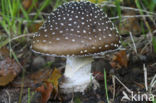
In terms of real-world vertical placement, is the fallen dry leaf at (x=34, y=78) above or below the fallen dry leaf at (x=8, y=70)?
below

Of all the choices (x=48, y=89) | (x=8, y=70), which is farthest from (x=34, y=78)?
(x=48, y=89)

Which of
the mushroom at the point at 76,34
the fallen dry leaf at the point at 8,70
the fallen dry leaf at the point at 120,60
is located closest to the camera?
the mushroom at the point at 76,34

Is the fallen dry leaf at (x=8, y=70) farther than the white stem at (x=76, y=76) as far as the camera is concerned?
Yes

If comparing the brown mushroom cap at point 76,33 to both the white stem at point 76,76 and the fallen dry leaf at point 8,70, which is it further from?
the fallen dry leaf at point 8,70

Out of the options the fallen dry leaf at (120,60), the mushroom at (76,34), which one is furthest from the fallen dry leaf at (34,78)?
the fallen dry leaf at (120,60)

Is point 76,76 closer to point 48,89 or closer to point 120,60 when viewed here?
point 48,89

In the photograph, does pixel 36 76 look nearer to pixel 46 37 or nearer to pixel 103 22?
pixel 46 37
